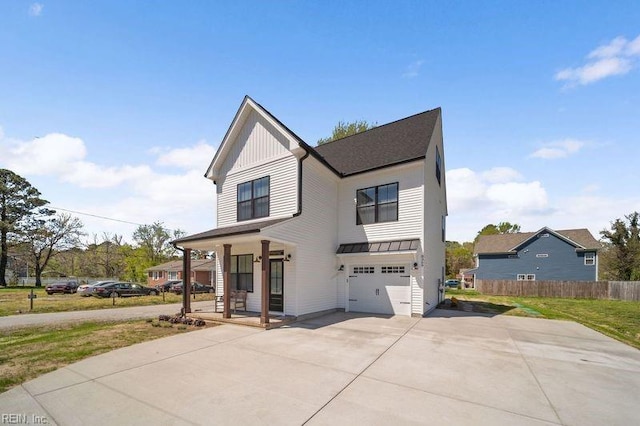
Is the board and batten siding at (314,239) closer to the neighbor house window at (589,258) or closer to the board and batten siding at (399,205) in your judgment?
the board and batten siding at (399,205)

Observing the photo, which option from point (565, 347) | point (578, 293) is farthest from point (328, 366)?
point (578, 293)

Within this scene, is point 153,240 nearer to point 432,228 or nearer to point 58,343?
point 58,343

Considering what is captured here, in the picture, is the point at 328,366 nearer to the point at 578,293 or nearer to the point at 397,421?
the point at 397,421

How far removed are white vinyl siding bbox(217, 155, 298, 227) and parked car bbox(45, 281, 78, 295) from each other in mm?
23948

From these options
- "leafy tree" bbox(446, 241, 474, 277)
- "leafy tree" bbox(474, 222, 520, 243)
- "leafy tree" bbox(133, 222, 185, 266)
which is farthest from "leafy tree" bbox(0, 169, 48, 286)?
"leafy tree" bbox(474, 222, 520, 243)

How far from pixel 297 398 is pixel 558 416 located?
3.78 meters

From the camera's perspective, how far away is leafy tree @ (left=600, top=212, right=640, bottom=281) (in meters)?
27.1

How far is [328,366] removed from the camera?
19.6 ft

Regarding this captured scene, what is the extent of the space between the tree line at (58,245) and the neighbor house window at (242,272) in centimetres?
3308

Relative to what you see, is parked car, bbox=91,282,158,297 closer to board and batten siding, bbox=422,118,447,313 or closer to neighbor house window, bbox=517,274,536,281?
board and batten siding, bbox=422,118,447,313

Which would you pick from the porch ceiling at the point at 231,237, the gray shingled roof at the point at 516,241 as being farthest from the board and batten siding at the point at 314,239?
the gray shingled roof at the point at 516,241

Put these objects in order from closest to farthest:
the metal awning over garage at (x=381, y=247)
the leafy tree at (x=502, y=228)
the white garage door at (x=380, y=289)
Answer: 1. the metal awning over garage at (x=381, y=247)
2. the white garage door at (x=380, y=289)
3. the leafy tree at (x=502, y=228)

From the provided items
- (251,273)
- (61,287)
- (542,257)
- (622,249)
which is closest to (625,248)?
(622,249)

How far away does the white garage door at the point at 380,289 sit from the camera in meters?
12.3
